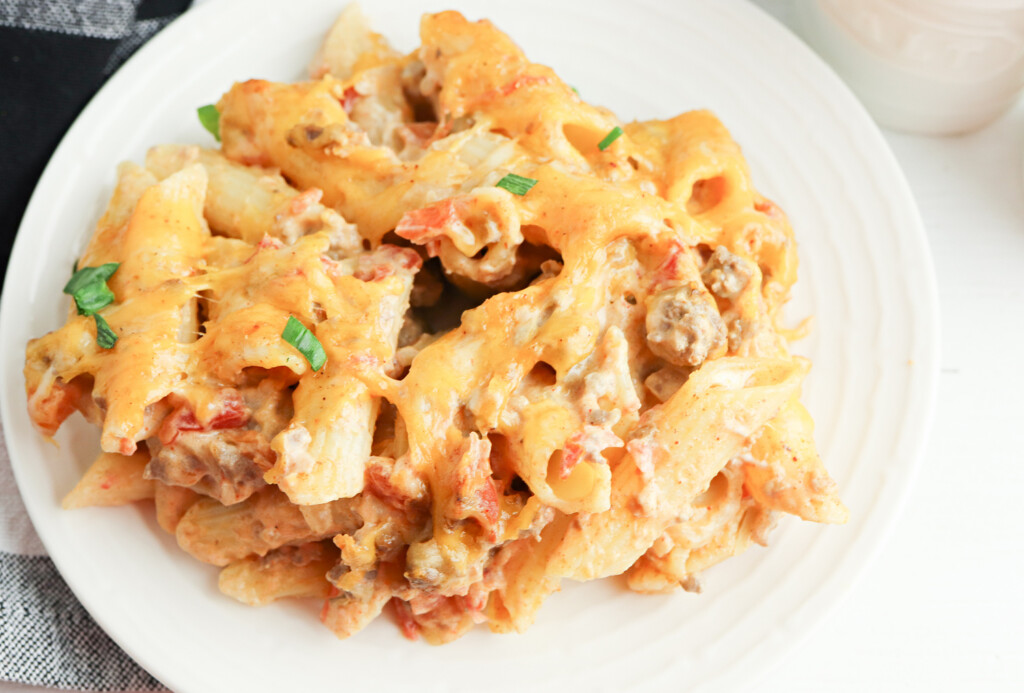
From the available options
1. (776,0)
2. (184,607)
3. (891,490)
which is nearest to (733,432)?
(891,490)

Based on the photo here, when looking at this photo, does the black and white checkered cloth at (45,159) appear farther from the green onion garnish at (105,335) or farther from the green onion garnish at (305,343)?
the green onion garnish at (305,343)

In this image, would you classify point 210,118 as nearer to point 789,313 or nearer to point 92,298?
point 92,298

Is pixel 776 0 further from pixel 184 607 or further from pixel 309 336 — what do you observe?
pixel 184 607

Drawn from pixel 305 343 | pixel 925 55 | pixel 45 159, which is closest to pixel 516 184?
pixel 305 343

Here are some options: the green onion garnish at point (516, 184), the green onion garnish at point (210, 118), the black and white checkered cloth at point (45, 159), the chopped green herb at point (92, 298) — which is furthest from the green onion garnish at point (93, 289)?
the green onion garnish at point (516, 184)

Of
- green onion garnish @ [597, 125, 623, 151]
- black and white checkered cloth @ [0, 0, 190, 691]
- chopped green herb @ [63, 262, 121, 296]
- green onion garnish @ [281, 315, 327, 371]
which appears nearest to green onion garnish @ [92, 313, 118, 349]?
chopped green herb @ [63, 262, 121, 296]

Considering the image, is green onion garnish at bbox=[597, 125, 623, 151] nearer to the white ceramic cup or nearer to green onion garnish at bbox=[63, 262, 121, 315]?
the white ceramic cup
